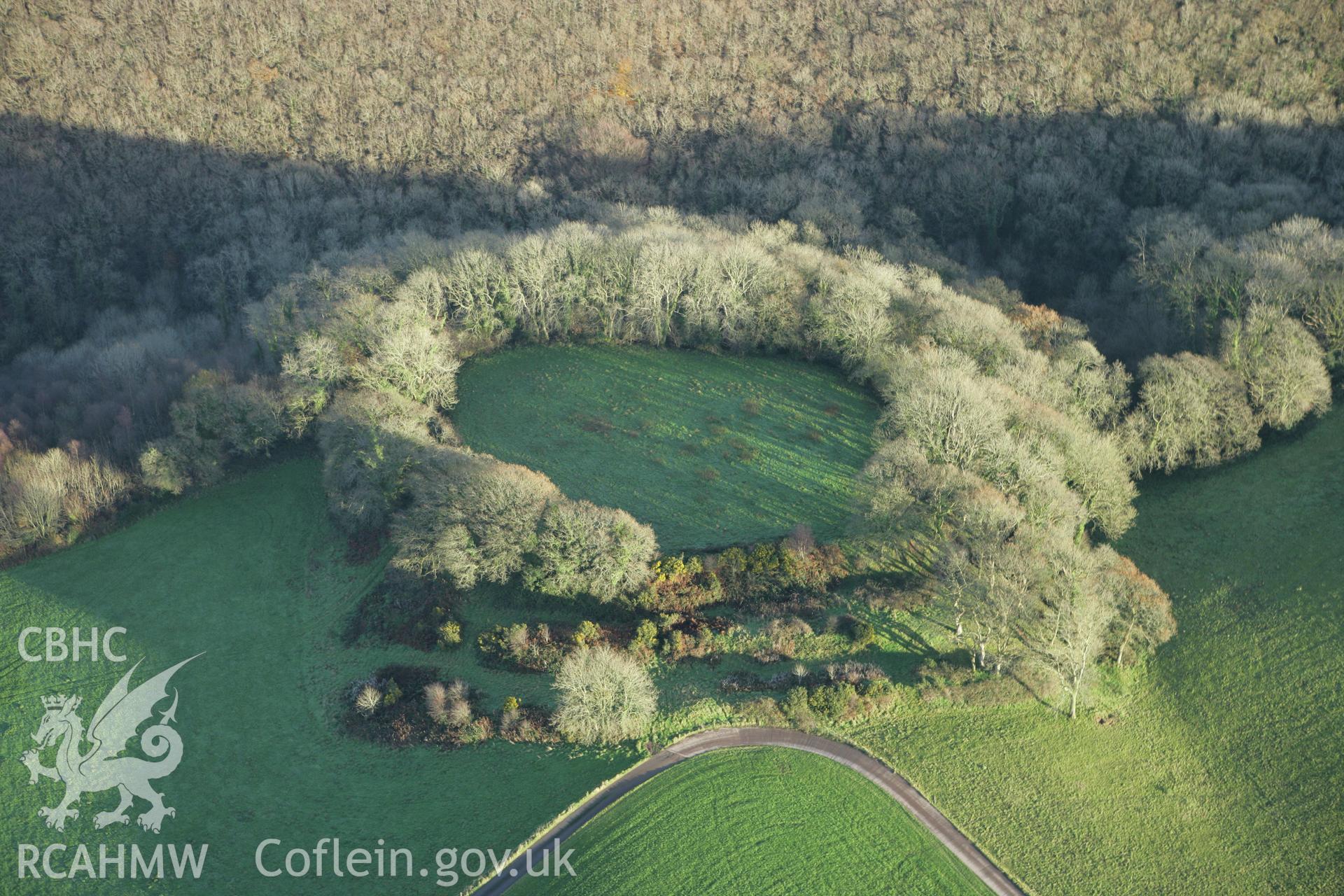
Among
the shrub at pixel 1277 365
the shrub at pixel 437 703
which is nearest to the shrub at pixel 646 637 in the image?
the shrub at pixel 437 703

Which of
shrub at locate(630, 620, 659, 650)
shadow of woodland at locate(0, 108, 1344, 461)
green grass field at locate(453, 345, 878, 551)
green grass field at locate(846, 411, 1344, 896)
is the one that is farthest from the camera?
shadow of woodland at locate(0, 108, 1344, 461)

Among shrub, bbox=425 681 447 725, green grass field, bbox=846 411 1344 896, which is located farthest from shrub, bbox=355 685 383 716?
green grass field, bbox=846 411 1344 896

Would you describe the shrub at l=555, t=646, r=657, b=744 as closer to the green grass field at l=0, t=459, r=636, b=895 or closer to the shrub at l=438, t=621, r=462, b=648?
the green grass field at l=0, t=459, r=636, b=895

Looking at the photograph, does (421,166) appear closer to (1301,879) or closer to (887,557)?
(887,557)

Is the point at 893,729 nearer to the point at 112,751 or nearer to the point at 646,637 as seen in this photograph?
the point at 646,637

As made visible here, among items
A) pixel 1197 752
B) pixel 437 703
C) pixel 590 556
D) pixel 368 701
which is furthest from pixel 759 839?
pixel 1197 752

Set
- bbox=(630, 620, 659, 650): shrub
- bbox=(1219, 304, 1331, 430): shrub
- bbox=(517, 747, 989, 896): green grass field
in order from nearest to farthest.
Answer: bbox=(517, 747, 989, 896): green grass field < bbox=(630, 620, 659, 650): shrub < bbox=(1219, 304, 1331, 430): shrub
